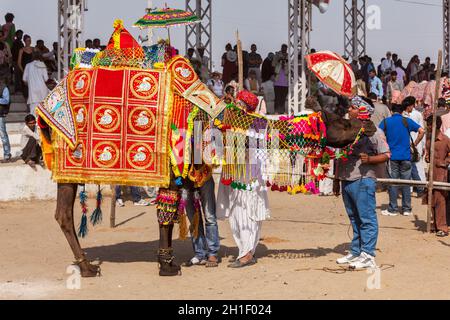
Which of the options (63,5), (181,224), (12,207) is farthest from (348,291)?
(63,5)

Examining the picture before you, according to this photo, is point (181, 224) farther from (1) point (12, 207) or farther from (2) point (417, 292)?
(1) point (12, 207)

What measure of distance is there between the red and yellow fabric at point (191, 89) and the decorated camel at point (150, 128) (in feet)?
0.03

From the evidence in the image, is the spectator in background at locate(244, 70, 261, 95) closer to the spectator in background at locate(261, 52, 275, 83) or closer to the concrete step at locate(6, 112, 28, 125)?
the spectator in background at locate(261, 52, 275, 83)

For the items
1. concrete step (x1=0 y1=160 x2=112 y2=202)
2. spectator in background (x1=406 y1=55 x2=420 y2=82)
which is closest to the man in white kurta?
concrete step (x1=0 y1=160 x2=112 y2=202)

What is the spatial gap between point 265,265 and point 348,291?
1.52 m

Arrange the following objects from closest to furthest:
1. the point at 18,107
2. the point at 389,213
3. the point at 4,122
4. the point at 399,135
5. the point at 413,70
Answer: the point at 399,135 < the point at 389,213 < the point at 4,122 < the point at 18,107 < the point at 413,70

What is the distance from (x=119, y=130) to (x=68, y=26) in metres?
9.97

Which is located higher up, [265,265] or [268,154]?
[268,154]

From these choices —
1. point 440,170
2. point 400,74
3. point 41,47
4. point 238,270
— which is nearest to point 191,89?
point 238,270

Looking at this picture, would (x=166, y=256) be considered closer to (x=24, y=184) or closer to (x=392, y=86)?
(x=24, y=184)

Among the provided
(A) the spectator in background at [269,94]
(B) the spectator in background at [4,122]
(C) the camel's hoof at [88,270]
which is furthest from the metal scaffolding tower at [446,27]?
(C) the camel's hoof at [88,270]

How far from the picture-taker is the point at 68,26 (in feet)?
61.2

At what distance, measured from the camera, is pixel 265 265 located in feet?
32.1

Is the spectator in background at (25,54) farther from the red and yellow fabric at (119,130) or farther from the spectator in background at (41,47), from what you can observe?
the red and yellow fabric at (119,130)
